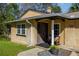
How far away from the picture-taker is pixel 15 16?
64.3 ft

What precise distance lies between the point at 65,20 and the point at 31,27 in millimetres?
2621

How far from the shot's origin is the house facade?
1329cm

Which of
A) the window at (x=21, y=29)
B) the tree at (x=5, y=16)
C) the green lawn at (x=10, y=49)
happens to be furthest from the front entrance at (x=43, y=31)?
the tree at (x=5, y=16)

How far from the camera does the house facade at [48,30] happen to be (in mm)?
13289

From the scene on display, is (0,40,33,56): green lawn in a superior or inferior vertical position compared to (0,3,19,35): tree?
inferior

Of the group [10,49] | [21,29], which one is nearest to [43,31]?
[21,29]

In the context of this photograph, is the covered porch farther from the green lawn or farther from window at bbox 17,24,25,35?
the green lawn

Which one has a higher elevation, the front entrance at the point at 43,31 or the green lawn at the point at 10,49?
the front entrance at the point at 43,31

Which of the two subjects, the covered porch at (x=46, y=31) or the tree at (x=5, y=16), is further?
the tree at (x=5, y=16)

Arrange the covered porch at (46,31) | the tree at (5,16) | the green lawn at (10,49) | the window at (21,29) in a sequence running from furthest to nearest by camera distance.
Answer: the tree at (5,16)
the window at (21,29)
the covered porch at (46,31)
the green lawn at (10,49)

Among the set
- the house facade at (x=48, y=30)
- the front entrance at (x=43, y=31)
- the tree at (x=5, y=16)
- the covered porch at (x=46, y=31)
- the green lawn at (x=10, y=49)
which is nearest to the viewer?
the green lawn at (x=10, y=49)

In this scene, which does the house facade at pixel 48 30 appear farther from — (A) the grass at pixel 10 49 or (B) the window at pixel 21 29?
(A) the grass at pixel 10 49

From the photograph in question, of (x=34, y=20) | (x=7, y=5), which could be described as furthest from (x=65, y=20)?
(x=7, y=5)

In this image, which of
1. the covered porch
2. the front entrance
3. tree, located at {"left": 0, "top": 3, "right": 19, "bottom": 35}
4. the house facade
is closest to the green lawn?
the house facade
